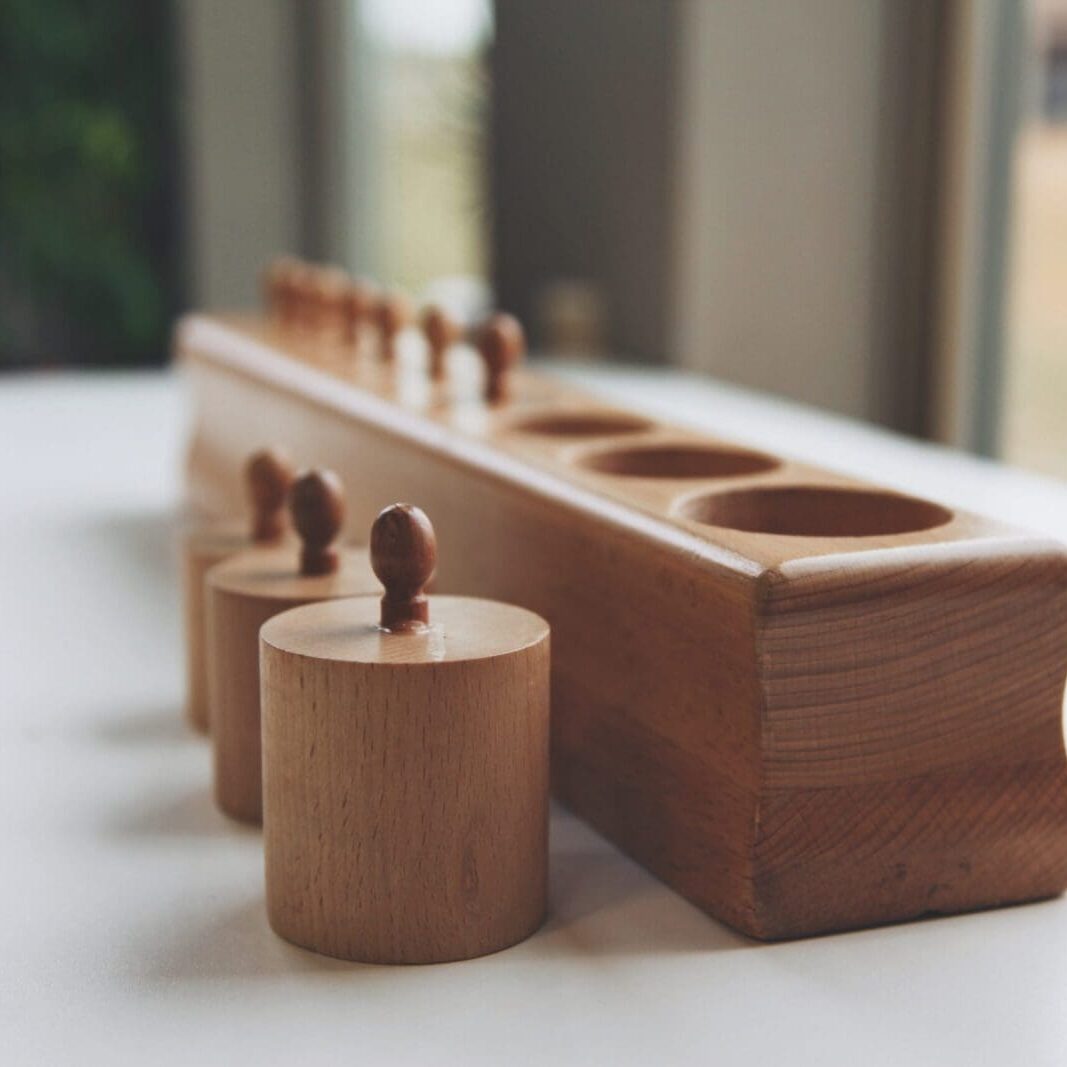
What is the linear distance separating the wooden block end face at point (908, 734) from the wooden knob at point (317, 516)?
1.06 feet

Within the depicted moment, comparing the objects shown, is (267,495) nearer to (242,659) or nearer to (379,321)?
(242,659)

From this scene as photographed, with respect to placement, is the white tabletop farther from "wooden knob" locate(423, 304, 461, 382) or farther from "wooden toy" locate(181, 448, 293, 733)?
"wooden knob" locate(423, 304, 461, 382)

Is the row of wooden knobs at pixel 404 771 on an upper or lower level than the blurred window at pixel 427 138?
lower

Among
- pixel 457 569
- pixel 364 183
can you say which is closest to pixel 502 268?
pixel 364 183

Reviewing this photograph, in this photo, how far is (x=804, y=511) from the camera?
3.18ft

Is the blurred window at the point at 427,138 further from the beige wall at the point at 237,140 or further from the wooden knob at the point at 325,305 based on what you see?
the wooden knob at the point at 325,305

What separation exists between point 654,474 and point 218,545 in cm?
31

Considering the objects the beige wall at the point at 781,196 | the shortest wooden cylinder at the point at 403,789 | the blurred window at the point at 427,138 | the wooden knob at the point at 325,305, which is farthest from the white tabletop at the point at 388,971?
the blurred window at the point at 427,138

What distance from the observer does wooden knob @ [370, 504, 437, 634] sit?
79 centimetres

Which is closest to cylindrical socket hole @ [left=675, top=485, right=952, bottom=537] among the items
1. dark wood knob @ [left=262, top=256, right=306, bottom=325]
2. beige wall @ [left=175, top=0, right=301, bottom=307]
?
dark wood knob @ [left=262, top=256, right=306, bottom=325]

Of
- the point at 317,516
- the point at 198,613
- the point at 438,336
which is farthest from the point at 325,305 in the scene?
the point at 317,516

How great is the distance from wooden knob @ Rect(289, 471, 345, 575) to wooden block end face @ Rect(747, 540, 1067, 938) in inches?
12.7

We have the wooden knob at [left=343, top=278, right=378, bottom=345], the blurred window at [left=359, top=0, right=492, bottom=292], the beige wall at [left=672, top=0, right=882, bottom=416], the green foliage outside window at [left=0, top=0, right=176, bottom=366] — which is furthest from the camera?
the green foliage outside window at [left=0, top=0, right=176, bottom=366]

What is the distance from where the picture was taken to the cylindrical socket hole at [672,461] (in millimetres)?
1072
